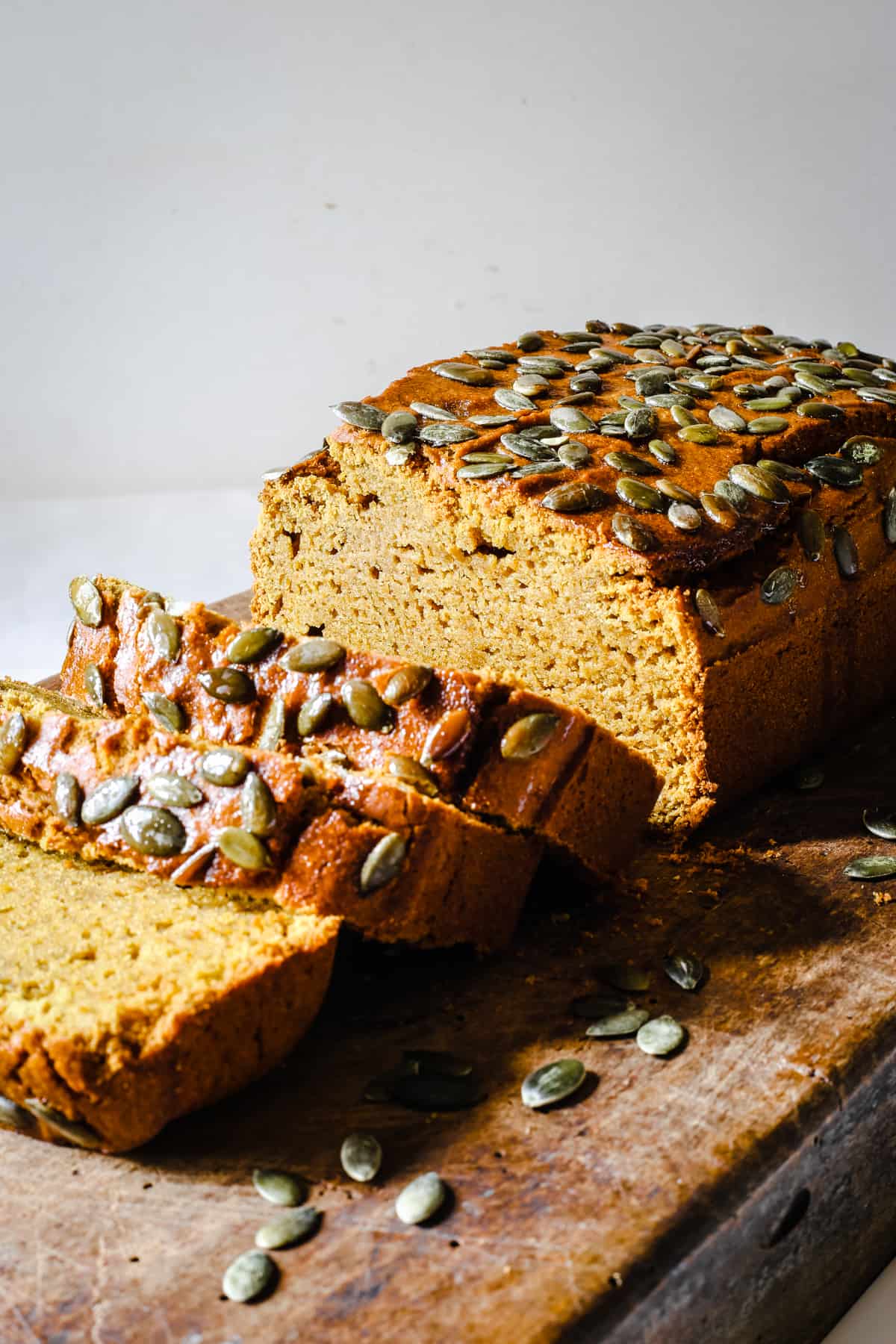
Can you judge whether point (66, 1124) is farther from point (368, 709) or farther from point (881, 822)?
point (881, 822)

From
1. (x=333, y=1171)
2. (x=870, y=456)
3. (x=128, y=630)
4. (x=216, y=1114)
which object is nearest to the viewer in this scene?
(x=333, y=1171)

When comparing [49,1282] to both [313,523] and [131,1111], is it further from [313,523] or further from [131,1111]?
[313,523]

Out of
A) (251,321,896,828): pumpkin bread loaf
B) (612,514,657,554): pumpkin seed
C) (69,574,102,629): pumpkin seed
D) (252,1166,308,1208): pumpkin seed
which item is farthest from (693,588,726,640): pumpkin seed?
(252,1166,308,1208): pumpkin seed

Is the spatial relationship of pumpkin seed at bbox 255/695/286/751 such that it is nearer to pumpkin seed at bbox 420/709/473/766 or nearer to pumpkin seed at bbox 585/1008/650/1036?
pumpkin seed at bbox 420/709/473/766

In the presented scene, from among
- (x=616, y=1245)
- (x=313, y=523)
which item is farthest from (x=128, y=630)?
(x=616, y=1245)

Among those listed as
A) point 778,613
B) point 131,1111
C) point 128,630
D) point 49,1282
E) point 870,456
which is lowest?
point 49,1282

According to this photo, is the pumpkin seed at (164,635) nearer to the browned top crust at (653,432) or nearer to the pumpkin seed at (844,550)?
the browned top crust at (653,432)

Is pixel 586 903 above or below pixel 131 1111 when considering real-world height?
above

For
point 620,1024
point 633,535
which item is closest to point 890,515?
point 633,535
